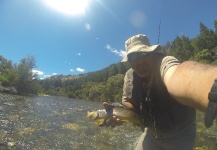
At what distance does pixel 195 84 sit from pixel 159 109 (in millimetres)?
2867

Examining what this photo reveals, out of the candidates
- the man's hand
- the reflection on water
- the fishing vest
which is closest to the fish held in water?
the man's hand

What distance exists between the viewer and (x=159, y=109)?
4.37m

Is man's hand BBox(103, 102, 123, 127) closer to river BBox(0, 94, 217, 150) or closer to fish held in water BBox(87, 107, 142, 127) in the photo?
fish held in water BBox(87, 107, 142, 127)

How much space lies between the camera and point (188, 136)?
4586 mm

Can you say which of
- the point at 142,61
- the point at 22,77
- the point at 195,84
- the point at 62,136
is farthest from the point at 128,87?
the point at 22,77

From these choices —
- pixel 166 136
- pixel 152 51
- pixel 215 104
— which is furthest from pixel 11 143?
pixel 215 104

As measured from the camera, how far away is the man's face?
4.05 metres

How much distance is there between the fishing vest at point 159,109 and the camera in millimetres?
4207

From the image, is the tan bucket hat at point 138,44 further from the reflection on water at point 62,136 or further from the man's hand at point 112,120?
the reflection on water at point 62,136

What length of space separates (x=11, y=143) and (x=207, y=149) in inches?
303

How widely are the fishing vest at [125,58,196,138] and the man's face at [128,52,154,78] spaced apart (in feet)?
0.42

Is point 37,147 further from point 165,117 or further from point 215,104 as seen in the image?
point 215,104

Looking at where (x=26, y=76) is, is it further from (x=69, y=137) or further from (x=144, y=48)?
(x=144, y=48)

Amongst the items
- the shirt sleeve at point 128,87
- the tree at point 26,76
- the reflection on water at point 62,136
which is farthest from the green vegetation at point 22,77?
the shirt sleeve at point 128,87
